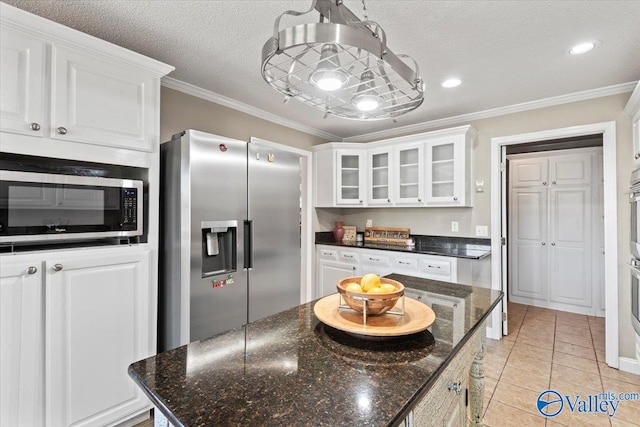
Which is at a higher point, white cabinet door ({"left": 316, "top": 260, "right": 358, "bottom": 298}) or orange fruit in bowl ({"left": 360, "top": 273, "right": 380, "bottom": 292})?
orange fruit in bowl ({"left": 360, "top": 273, "right": 380, "bottom": 292})

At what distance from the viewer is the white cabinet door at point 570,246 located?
159 inches

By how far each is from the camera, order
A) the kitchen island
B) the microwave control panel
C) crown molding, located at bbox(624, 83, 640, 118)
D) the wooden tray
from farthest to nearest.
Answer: crown molding, located at bbox(624, 83, 640, 118) → the microwave control panel → the wooden tray → the kitchen island

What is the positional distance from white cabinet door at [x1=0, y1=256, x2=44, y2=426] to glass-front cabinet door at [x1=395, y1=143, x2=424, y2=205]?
3219 mm

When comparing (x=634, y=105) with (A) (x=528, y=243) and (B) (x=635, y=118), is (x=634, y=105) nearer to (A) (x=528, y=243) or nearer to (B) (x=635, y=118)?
(B) (x=635, y=118)

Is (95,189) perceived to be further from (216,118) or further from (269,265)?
(216,118)

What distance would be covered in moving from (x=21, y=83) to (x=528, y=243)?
547 centimetres

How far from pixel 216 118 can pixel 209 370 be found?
251 centimetres

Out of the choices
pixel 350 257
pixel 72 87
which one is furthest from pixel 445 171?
pixel 72 87

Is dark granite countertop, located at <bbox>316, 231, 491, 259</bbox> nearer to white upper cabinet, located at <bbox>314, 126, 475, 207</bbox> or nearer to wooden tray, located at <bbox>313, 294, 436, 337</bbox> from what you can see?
white upper cabinet, located at <bbox>314, 126, 475, 207</bbox>

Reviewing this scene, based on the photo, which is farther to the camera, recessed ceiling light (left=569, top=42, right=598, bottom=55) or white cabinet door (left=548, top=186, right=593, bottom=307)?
white cabinet door (left=548, top=186, right=593, bottom=307)

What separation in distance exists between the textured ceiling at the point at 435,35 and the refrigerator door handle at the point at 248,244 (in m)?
1.19

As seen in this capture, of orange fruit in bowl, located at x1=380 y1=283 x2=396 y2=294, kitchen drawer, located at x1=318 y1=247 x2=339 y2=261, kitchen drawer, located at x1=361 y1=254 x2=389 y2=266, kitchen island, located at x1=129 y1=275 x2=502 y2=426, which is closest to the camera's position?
kitchen island, located at x1=129 y1=275 x2=502 y2=426

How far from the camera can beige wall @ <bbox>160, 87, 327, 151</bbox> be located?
251 cm

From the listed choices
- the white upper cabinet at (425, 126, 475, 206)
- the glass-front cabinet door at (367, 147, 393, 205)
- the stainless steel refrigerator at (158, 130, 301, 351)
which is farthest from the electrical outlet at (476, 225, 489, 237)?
the stainless steel refrigerator at (158, 130, 301, 351)
